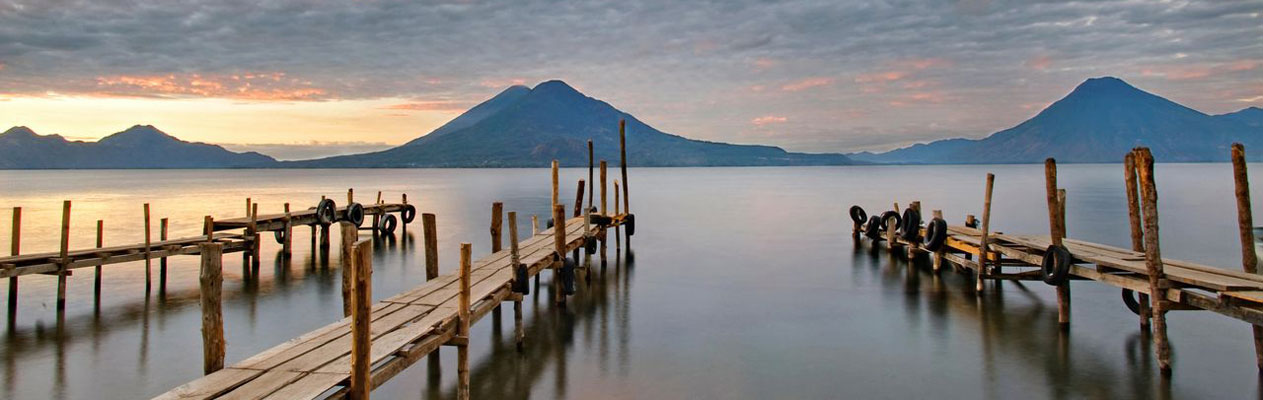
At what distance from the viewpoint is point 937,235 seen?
67.3ft

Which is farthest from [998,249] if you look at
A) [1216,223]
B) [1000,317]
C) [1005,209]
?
[1005,209]

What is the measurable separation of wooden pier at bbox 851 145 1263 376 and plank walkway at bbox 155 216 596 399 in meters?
10.5

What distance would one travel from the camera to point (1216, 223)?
4031 cm

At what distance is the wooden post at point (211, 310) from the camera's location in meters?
8.07

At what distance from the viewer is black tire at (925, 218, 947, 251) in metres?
20.4

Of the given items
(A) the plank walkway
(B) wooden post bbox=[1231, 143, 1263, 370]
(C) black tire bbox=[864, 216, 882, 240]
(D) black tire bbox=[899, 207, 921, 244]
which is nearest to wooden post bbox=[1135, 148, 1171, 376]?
(B) wooden post bbox=[1231, 143, 1263, 370]

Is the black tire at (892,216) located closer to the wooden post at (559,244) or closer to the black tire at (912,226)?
the black tire at (912,226)

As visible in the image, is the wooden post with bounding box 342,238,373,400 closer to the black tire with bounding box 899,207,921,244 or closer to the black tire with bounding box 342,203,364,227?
the black tire with bounding box 899,207,921,244

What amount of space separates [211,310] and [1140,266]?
48.3 feet

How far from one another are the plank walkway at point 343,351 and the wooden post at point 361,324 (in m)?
0.16

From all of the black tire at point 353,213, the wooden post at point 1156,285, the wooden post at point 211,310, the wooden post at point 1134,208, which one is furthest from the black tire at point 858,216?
the wooden post at point 211,310

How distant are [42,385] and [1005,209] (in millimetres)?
57364

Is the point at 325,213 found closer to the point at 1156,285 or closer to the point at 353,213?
the point at 353,213

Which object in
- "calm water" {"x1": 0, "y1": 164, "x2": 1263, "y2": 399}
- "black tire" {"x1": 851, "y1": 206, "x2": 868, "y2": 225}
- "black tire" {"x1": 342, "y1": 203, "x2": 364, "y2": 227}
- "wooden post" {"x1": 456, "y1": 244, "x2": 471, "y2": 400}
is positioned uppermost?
"black tire" {"x1": 342, "y1": 203, "x2": 364, "y2": 227}
